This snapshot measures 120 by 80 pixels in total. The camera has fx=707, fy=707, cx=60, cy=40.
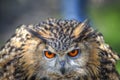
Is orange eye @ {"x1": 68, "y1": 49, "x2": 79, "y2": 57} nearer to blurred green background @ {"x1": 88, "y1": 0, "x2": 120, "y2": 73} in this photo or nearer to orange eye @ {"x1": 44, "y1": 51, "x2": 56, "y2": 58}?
orange eye @ {"x1": 44, "y1": 51, "x2": 56, "y2": 58}

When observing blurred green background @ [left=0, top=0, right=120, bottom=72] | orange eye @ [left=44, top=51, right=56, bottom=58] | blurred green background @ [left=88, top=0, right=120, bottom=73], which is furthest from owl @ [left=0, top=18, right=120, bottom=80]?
blurred green background @ [left=0, top=0, right=120, bottom=72]

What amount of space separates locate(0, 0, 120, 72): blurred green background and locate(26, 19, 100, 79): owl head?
5.80 m

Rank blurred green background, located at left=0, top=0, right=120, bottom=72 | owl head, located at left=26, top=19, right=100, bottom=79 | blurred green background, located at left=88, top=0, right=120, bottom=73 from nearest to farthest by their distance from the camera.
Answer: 1. owl head, located at left=26, top=19, right=100, bottom=79
2. blurred green background, located at left=88, top=0, right=120, bottom=73
3. blurred green background, located at left=0, top=0, right=120, bottom=72

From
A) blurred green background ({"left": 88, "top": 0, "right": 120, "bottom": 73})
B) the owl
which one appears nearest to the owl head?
the owl

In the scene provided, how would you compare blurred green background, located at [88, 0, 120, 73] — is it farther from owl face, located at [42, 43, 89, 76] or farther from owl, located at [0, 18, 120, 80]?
owl face, located at [42, 43, 89, 76]

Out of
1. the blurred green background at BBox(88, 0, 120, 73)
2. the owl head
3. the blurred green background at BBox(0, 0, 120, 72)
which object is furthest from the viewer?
the blurred green background at BBox(0, 0, 120, 72)

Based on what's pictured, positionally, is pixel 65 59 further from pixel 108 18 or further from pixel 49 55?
pixel 108 18

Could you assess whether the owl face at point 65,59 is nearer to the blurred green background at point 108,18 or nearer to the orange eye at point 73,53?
the orange eye at point 73,53

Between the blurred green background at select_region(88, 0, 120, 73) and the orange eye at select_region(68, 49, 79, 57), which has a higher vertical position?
the blurred green background at select_region(88, 0, 120, 73)

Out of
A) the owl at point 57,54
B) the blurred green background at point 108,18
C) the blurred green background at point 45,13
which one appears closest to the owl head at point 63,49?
the owl at point 57,54

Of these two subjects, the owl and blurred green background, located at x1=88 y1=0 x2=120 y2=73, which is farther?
blurred green background, located at x1=88 y1=0 x2=120 y2=73

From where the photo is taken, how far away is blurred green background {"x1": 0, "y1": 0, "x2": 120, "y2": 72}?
1445cm

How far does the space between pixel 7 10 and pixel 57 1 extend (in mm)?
1128

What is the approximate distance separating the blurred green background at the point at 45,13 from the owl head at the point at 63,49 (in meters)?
5.80
